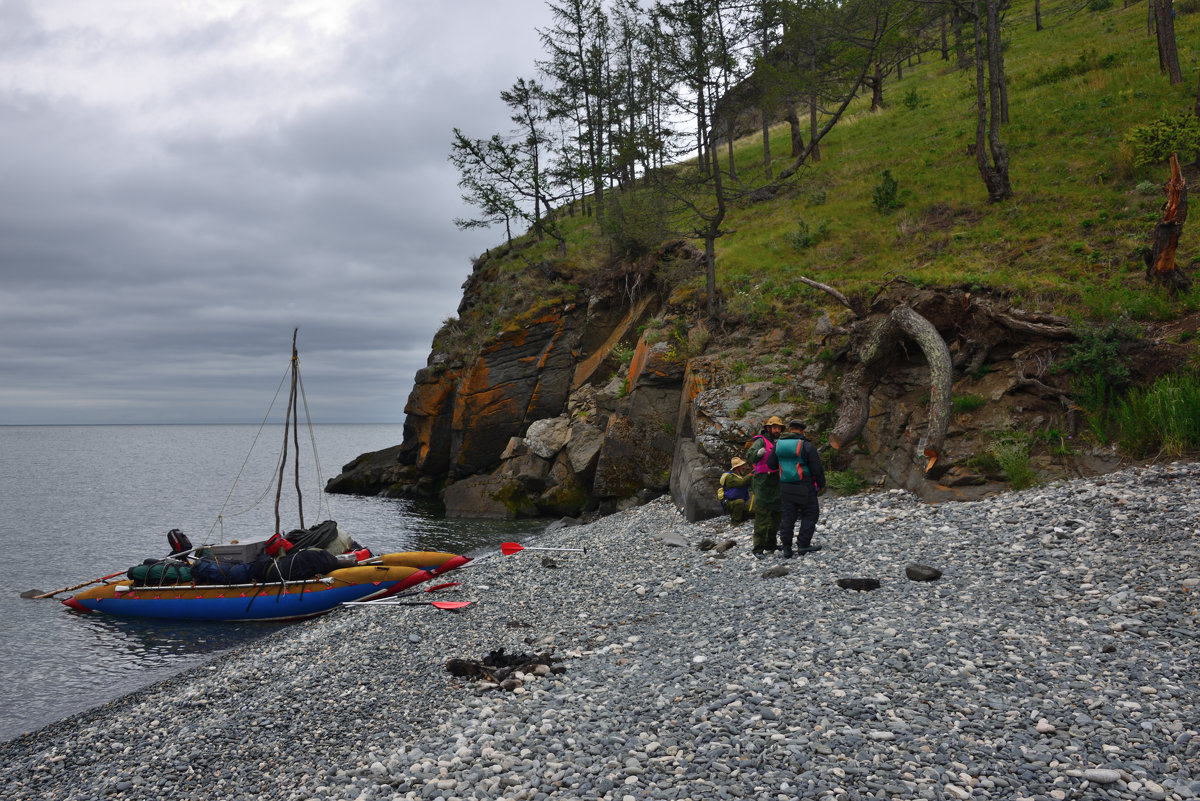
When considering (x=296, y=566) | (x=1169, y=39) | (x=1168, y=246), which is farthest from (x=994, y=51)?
(x=296, y=566)

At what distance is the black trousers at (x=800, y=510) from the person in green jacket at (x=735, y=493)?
10.8ft

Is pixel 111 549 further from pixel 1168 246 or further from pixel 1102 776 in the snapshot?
pixel 1168 246

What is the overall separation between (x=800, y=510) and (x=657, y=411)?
37.5 feet

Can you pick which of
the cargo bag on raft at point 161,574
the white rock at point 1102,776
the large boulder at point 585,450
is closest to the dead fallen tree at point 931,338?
the white rock at point 1102,776

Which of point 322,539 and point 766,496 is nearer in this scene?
point 766,496

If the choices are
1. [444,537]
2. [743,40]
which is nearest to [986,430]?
[743,40]

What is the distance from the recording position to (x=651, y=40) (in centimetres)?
2216

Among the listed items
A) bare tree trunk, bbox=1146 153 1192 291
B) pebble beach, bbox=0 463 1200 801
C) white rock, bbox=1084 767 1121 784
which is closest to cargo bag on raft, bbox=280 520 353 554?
pebble beach, bbox=0 463 1200 801

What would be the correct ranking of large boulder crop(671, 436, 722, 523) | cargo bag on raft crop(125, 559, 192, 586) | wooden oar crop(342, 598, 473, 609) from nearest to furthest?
1. wooden oar crop(342, 598, 473, 609)
2. large boulder crop(671, 436, 722, 523)
3. cargo bag on raft crop(125, 559, 192, 586)

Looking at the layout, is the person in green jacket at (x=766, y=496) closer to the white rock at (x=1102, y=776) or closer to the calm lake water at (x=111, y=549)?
the white rock at (x=1102, y=776)

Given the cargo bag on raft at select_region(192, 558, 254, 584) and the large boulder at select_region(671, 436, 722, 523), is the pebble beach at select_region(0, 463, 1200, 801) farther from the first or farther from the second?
the cargo bag on raft at select_region(192, 558, 254, 584)

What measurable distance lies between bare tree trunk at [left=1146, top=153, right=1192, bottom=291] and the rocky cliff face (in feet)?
9.70

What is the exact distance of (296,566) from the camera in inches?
615

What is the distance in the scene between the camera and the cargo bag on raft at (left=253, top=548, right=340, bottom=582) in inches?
614
